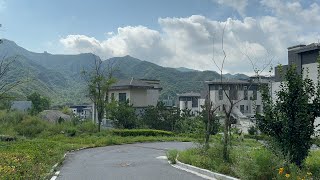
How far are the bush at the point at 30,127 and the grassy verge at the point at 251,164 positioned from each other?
25459 mm

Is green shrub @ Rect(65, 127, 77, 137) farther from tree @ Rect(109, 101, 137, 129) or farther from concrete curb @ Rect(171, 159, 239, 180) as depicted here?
concrete curb @ Rect(171, 159, 239, 180)

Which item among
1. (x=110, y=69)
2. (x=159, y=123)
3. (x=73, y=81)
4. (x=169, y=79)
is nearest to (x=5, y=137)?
(x=110, y=69)

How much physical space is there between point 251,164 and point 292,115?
283 centimetres

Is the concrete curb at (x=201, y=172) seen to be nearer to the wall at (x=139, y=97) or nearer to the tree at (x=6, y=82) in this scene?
the tree at (x=6, y=82)

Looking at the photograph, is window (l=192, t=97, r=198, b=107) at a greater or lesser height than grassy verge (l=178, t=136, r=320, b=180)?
greater

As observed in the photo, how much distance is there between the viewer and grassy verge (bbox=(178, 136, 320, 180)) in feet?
31.8

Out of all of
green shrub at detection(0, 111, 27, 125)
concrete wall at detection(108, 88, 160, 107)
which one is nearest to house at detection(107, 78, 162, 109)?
concrete wall at detection(108, 88, 160, 107)

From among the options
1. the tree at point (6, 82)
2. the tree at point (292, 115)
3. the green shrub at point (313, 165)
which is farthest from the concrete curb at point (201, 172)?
the tree at point (6, 82)

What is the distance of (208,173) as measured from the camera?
1305 centimetres

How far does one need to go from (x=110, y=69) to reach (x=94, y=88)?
3.88 metres

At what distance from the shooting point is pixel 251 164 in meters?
10.0

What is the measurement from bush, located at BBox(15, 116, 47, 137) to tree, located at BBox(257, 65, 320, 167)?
1163 inches

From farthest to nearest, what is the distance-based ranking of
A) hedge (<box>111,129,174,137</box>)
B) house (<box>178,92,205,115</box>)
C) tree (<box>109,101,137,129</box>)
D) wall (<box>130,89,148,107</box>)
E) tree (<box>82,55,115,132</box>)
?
1. house (<box>178,92,205,115</box>)
2. wall (<box>130,89,148,107</box>)
3. tree (<box>109,101,137,129</box>)
4. tree (<box>82,55,115,132</box>)
5. hedge (<box>111,129,174,137</box>)

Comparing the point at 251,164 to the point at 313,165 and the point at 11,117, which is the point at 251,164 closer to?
the point at 313,165
